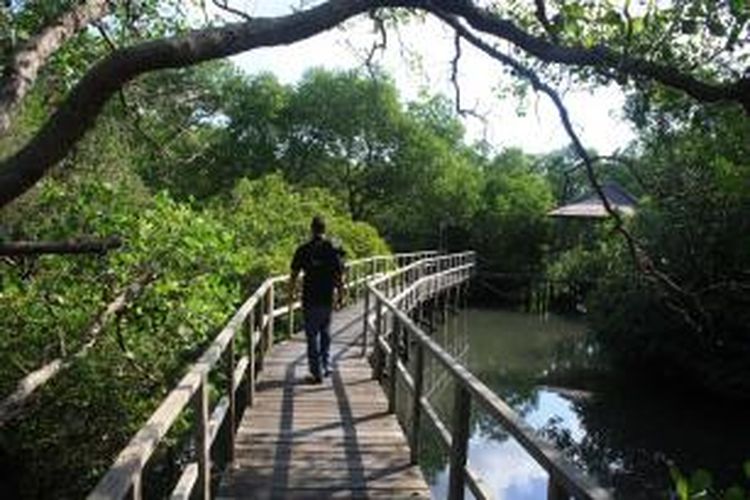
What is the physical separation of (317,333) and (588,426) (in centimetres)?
1474

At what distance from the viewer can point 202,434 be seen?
18.6ft

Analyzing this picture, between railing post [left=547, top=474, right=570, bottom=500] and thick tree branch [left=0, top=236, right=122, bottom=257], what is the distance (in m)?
1.82

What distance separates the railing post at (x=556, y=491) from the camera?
371 centimetres

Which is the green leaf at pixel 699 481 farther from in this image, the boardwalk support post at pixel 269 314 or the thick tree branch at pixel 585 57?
the boardwalk support post at pixel 269 314

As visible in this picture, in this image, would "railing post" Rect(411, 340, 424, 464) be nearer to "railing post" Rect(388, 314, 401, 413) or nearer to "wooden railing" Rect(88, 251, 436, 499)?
"wooden railing" Rect(88, 251, 436, 499)

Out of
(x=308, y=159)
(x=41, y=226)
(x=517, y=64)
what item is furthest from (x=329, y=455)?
(x=308, y=159)

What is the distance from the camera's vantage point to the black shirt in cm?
1056

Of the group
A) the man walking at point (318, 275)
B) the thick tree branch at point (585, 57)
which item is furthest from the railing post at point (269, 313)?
the thick tree branch at point (585, 57)

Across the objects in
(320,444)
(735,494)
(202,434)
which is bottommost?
(320,444)

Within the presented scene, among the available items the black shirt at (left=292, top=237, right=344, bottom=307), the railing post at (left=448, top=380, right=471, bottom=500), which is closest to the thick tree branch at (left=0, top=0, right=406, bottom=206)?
the railing post at (left=448, top=380, right=471, bottom=500)

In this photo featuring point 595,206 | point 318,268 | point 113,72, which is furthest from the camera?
point 595,206

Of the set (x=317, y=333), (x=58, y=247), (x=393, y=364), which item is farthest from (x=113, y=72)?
A: (x=317, y=333)

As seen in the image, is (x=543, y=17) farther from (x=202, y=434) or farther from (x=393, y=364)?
(x=393, y=364)

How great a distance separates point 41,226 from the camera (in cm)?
1177
